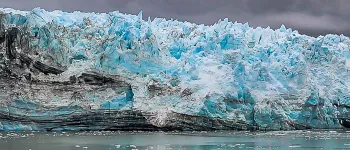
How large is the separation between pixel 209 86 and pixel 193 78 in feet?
2.08

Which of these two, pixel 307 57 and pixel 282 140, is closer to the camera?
pixel 282 140

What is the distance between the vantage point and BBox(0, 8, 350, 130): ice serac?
16516mm

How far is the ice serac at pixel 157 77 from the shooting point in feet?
54.2

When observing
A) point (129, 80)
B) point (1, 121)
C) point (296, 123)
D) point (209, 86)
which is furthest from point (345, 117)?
point (1, 121)

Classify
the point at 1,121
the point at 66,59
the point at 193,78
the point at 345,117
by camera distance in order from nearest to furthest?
1. the point at 1,121
2. the point at 66,59
3. the point at 193,78
4. the point at 345,117

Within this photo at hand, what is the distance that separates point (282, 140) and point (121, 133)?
4.68 meters

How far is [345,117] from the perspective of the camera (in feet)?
65.6

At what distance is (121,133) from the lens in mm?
16156

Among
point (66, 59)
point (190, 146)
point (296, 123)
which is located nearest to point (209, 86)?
point (296, 123)

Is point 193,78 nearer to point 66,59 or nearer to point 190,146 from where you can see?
point 66,59

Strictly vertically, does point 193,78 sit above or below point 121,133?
above

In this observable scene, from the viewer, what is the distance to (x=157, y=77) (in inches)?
701

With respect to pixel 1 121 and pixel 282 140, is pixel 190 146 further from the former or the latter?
pixel 1 121

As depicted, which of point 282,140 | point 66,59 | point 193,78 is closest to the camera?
point 282,140
